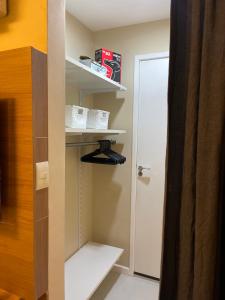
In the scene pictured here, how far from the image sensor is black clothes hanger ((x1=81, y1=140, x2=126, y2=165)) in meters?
2.05

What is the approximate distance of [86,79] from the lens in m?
1.83

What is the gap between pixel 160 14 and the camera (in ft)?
6.48

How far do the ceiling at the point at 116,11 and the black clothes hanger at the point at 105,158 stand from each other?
43.9 inches

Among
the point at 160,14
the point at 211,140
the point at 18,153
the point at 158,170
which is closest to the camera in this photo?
the point at 211,140

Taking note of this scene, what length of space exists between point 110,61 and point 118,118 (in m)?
0.56

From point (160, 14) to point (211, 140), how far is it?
169 cm

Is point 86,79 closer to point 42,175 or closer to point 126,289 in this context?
point 42,175

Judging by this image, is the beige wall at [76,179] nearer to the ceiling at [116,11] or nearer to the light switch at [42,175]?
the ceiling at [116,11]

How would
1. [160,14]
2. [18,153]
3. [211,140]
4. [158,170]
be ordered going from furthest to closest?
1. [158,170]
2. [160,14]
3. [18,153]
4. [211,140]

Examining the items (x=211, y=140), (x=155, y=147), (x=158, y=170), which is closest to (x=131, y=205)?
(x=158, y=170)

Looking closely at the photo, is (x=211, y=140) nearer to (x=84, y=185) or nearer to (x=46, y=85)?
(x=46, y=85)

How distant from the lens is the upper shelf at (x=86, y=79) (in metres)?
1.44

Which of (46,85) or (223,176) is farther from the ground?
(46,85)

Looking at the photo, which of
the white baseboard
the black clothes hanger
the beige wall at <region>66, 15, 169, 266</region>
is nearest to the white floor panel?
the white baseboard
